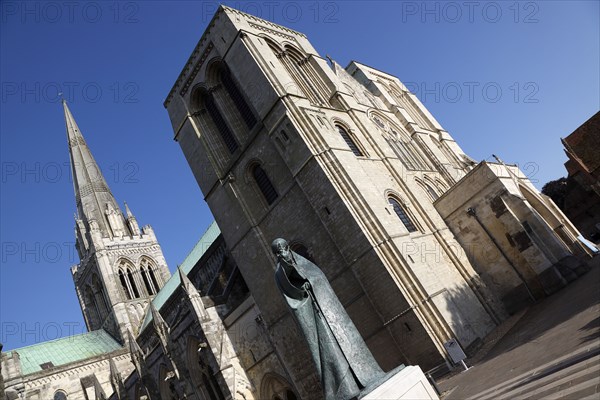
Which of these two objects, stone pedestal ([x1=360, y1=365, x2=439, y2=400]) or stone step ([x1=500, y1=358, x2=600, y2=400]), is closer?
stone pedestal ([x1=360, y1=365, x2=439, y2=400])

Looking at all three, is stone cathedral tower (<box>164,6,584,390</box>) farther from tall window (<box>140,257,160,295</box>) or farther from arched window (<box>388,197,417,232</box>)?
tall window (<box>140,257,160,295</box>)

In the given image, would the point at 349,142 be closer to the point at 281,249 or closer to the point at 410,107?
the point at 410,107

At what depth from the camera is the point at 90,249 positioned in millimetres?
41500

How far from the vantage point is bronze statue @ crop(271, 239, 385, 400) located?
17.3 feet

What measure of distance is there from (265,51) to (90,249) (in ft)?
102

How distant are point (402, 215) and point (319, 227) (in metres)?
3.74

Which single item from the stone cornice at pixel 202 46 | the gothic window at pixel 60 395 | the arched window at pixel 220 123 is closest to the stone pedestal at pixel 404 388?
the arched window at pixel 220 123

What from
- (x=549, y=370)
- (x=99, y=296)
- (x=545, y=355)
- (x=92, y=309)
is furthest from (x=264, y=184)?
(x=92, y=309)

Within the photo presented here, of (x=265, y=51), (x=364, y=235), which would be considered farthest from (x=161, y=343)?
(x=265, y=51)

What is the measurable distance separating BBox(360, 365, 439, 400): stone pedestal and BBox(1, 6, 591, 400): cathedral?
942 centimetres

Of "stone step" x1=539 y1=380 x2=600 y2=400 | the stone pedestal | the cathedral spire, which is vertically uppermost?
the cathedral spire

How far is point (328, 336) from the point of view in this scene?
18.0 ft

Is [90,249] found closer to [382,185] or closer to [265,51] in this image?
[265,51]

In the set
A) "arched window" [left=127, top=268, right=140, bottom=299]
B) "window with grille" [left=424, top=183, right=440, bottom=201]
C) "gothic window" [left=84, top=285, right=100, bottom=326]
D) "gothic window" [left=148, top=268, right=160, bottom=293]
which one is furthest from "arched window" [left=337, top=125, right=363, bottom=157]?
"gothic window" [left=84, top=285, right=100, bottom=326]
